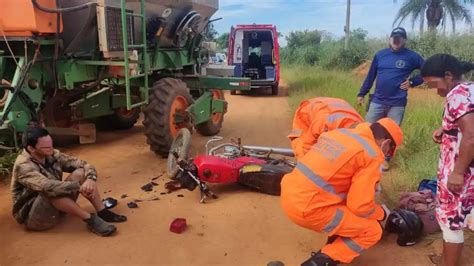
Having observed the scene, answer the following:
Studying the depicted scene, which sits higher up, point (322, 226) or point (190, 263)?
point (322, 226)

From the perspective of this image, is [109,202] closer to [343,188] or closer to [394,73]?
[343,188]

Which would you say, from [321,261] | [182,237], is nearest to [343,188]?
[321,261]

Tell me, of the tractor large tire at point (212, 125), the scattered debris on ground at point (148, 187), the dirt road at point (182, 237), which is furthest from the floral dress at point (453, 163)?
the tractor large tire at point (212, 125)

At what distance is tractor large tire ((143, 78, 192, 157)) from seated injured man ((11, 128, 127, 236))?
5.54 ft

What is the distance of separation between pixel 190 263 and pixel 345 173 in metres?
1.39

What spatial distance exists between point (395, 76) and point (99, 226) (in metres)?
3.62

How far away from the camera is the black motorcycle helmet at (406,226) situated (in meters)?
3.50

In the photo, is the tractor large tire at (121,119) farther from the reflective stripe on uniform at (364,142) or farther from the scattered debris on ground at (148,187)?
the reflective stripe on uniform at (364,142)

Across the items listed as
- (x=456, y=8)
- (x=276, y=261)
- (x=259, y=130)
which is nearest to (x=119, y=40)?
(x=276, y=261)

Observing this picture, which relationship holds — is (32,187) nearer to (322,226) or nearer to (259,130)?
(322,226)

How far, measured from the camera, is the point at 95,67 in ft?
17.9

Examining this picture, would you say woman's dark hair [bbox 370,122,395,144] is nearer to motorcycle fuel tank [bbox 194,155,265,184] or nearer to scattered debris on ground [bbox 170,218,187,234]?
scattered debris on ground [bbox 170,218,187,234]

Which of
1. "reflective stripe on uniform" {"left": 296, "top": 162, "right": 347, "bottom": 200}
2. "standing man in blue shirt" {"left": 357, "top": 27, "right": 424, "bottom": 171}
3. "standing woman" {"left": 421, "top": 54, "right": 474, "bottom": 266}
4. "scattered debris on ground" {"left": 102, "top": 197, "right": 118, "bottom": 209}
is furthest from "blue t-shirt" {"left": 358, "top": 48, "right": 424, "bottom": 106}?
"scattered debris on ground" {"left": 102, "top": 197, "right": 118, "bottom": 209}

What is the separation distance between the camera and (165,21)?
6.44 metres
